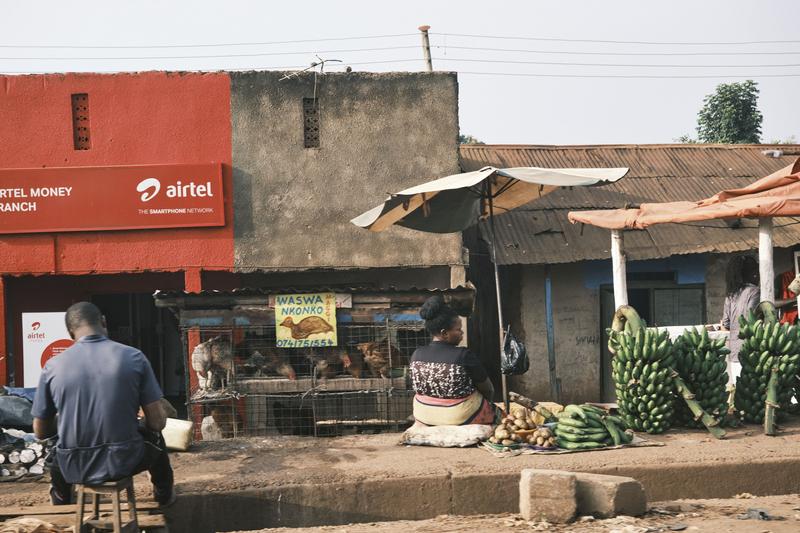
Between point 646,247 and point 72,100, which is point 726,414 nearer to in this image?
point 646,247

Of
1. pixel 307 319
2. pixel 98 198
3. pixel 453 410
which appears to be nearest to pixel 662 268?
pixel 307 319

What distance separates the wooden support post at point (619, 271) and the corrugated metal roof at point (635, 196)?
5.88 ft

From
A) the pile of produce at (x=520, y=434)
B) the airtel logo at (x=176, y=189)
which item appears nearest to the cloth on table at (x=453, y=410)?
the pile of produce at (x=520, y=434)

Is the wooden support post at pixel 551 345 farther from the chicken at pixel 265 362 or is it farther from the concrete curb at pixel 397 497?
the concrete curb at pixel 397 497

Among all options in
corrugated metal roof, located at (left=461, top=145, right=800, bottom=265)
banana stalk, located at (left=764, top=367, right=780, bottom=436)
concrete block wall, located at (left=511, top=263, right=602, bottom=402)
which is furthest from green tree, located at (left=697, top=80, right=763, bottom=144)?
banana stalk, located at (left=764, top=367, right=780, bottom=436)

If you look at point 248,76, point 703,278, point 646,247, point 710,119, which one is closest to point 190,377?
point 248,76

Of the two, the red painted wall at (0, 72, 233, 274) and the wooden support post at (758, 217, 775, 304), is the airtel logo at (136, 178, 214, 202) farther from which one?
the wooden support post at (758, 217, 775, 304)

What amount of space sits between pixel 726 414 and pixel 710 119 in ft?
60.0

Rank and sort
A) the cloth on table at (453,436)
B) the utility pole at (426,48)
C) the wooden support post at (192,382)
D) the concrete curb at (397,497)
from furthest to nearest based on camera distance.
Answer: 1. the utility pole at (426,48)
2. the wooden support post at (192,382)
3. the cloth on table at (453,436)
4. the concrete curb at (397,497)

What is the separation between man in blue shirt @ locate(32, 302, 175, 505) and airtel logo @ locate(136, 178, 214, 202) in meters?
7.60

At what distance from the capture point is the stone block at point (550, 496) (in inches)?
239

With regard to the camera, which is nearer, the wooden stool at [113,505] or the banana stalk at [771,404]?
the wooden stool at [113,505]

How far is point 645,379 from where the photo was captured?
317 inches

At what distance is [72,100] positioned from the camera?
13.1 meters
